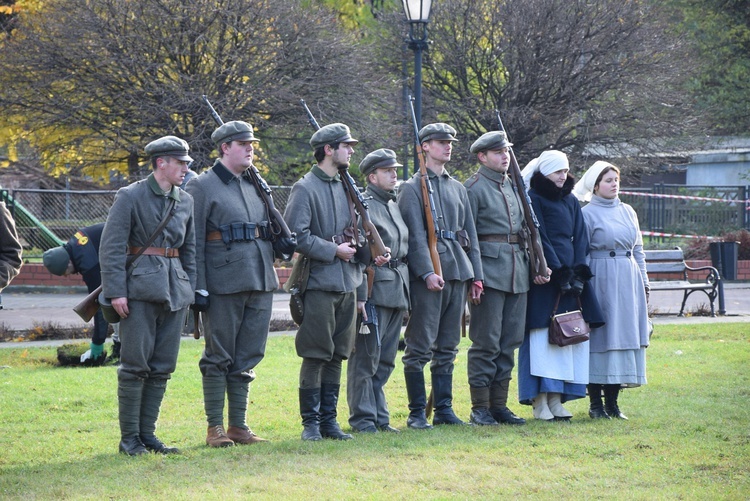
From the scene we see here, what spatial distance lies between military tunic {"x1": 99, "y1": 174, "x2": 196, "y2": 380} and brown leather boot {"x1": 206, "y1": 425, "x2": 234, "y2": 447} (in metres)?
0.53

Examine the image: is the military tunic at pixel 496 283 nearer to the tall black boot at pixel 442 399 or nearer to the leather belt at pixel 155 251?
the tall black boot at pixel 442 399

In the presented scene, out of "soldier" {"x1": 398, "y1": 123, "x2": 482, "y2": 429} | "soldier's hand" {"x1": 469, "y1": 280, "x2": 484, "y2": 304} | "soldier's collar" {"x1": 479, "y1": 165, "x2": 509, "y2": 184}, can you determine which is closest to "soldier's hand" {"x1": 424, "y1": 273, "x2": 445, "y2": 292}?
"soldier" {"x1": 398, "y1": 123, "x2": 482, "y2": 429}

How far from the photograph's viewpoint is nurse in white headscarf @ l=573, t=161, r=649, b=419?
961 centimetres

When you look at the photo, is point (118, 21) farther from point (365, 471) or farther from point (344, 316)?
point (365, 471)

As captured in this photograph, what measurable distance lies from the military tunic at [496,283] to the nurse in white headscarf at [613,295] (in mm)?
779

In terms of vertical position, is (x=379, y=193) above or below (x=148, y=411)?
above

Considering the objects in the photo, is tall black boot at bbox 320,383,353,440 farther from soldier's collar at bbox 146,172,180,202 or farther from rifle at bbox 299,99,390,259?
soldier's collar at bbox 146,172,180,202

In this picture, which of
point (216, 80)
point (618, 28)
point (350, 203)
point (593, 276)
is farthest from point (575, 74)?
point (350, 203)

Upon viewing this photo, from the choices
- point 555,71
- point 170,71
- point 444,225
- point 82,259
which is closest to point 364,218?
point 444,225

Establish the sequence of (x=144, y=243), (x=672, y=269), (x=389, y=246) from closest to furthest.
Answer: (x=144, y=243) → (x=389, y=246) → (x=672, y=269)

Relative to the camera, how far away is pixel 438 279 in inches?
346

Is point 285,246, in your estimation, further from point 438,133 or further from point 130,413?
point 438,133

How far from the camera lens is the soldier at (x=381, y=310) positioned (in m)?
8.65

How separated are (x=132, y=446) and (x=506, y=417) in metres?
3.11
